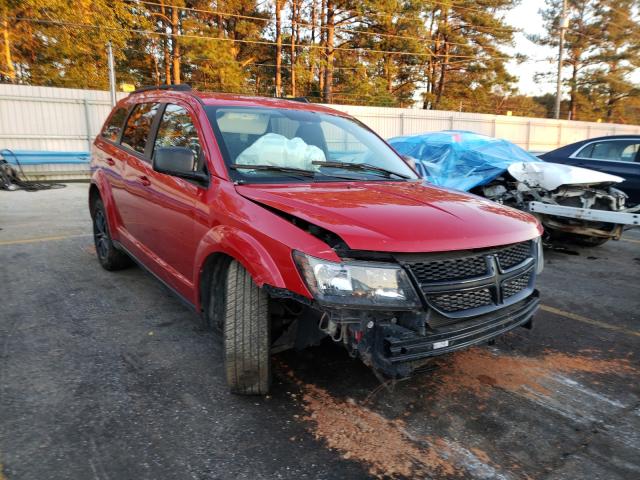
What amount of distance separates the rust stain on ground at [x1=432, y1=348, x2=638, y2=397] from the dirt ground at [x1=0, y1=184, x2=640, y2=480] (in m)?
0.01

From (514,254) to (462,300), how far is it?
558mm

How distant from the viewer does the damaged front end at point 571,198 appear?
6199 millimetres

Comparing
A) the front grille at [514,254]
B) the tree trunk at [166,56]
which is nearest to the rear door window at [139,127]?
the front grille at [514,254]

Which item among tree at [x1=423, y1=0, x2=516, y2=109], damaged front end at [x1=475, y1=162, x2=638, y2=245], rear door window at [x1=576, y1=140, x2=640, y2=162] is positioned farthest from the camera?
tree at [x1=423, y1=0, x2=516, y2=109]

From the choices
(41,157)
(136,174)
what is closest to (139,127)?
(136,174)

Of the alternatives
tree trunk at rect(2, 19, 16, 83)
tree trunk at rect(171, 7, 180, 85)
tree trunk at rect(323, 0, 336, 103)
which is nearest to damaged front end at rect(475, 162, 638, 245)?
tree trunk at rect(2, 19, 16, 83)

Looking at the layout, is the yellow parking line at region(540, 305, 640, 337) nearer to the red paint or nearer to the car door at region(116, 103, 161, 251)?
the red paint

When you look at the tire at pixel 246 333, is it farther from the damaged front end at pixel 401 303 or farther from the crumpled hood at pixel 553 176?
the crumpled hood at pixel 553 176

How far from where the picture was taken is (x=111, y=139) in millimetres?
4953

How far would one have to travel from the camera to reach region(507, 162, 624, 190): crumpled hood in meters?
6.24

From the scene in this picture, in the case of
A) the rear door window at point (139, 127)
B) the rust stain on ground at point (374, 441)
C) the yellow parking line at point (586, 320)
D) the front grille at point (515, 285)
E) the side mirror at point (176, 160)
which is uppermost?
the rear door window at point (139, 127)

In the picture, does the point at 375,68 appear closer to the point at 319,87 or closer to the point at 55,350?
the point at 319,87

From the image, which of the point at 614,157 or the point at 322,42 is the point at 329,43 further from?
the point at 614,157

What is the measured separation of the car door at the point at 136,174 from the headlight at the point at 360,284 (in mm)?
2098
